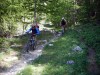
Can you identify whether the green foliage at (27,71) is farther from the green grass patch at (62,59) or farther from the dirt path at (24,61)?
the green grass patch at (62,59)

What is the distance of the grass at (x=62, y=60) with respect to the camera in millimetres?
18391

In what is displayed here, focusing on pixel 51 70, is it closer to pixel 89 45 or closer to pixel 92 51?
pixel 92 51

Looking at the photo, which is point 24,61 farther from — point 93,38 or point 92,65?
point 93,38

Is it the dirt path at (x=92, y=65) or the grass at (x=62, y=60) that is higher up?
the grass at (x=62, y=60)

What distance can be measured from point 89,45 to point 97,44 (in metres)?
0.92

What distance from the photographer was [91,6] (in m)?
40.6

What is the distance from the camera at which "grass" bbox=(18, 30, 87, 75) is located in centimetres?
1839

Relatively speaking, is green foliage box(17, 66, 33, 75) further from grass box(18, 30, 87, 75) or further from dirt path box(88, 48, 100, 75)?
dirt path box(88, 48, 100, 75)

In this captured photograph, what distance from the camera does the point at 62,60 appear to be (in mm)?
20609

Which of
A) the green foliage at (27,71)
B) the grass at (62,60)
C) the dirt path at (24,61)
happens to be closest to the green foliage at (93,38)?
the grass at (62,60)

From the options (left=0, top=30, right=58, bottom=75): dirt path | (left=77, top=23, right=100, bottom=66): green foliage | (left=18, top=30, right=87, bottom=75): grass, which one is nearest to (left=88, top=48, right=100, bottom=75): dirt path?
(left=77, top=23, right=100, bottom=66): green foliage

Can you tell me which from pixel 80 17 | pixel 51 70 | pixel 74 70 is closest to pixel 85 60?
pixel 74 70

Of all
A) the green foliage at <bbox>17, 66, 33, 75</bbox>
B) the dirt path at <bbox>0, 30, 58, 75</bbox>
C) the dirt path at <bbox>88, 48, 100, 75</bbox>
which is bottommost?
the dirt path at <bbox>88, 48, 100, 75</bbox>

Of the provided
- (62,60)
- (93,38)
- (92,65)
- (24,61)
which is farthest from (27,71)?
(93,38)
